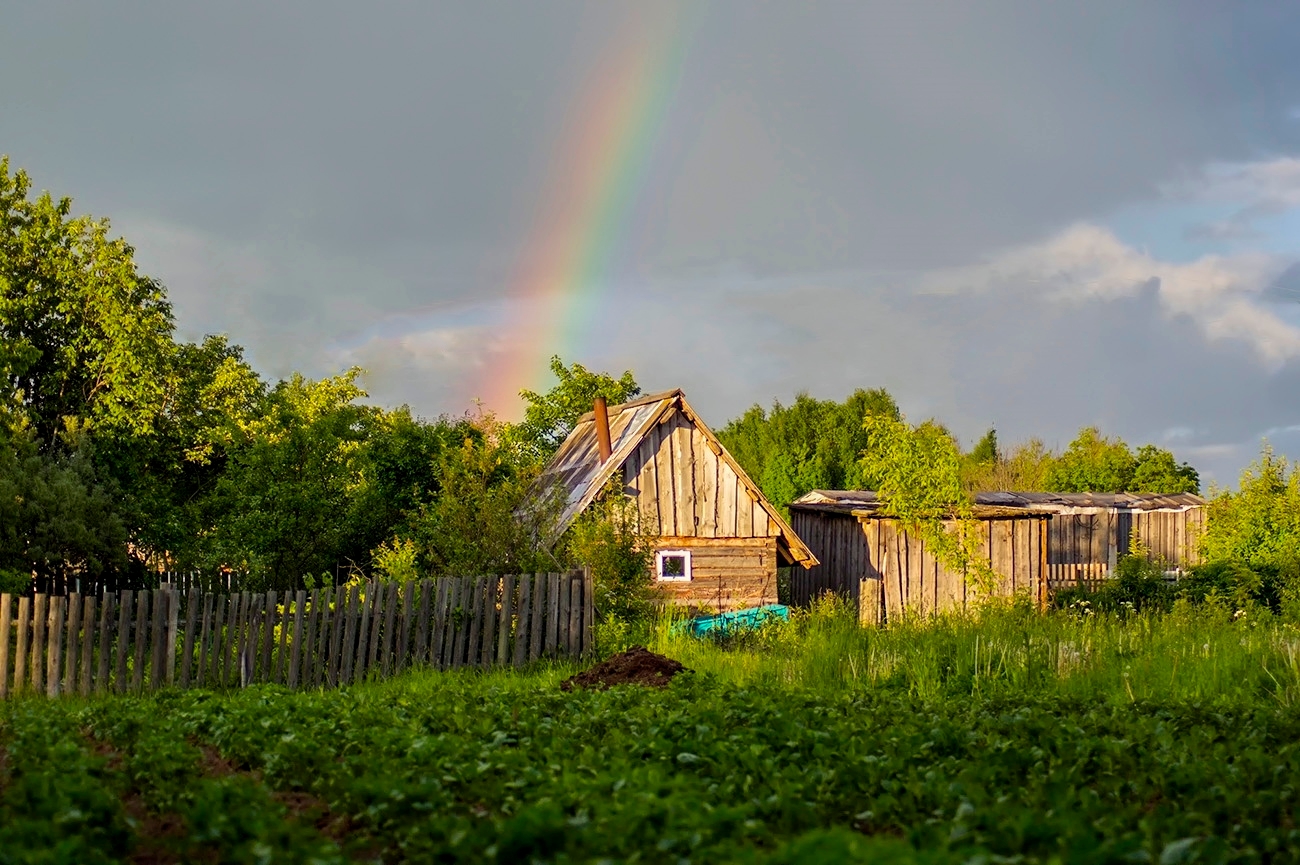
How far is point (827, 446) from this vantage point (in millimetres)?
63875

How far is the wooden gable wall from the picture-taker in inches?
1053

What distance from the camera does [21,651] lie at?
1627 cm

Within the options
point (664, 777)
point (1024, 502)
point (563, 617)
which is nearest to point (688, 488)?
point (563, 617)

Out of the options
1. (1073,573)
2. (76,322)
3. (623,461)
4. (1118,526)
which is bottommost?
(1073,573)

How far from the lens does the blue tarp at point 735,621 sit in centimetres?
2048

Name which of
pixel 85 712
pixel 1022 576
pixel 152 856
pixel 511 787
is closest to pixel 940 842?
pixel 511 787

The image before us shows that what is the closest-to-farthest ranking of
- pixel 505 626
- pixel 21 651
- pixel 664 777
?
pixel 664 777, pixel 21 651, pixel 505 626

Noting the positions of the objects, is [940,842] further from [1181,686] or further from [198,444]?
[198,444]

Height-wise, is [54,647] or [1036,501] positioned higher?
[1036,501]

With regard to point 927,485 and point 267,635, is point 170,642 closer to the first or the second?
point 267,635

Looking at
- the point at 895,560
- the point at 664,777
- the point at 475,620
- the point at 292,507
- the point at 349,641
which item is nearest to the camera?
the point at 664,777

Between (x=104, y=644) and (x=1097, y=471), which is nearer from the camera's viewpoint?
(x=104, y=644)

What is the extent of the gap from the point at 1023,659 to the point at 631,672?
4.82m

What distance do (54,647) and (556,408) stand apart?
26.5 meters
